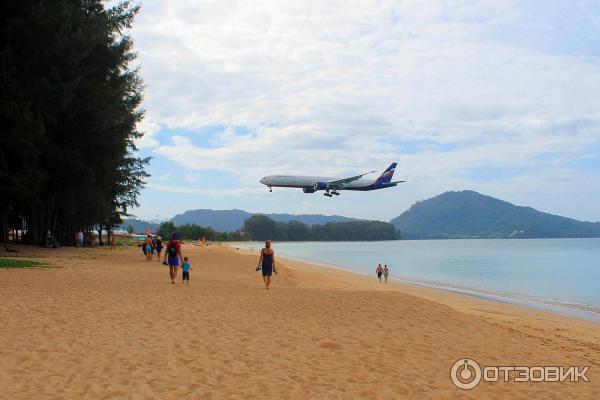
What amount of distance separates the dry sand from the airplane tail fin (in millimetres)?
66466

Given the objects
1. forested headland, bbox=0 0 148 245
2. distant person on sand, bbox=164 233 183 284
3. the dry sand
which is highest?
forested headland, bbox=0 0 148 245

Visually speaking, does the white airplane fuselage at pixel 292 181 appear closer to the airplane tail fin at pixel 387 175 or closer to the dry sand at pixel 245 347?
the airplane tail fin at pixel 387 175

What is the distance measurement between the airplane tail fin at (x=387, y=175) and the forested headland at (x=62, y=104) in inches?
1960

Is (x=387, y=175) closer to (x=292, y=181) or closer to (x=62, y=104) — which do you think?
(x=292, y=181)

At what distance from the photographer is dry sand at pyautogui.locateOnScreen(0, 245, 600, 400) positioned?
22.6ft

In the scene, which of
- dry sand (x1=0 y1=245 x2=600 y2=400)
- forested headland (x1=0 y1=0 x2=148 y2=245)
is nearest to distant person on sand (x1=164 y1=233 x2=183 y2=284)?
dry sand (x1=0 y1=245 x2=600 y2=400)

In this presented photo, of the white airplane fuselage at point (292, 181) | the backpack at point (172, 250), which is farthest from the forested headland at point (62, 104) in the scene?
the white airplane fuselage at point (292, 181)

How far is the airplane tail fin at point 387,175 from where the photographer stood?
8128cm

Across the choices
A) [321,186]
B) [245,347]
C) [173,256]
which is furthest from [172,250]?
[321,186]

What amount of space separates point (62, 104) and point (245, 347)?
784 inches

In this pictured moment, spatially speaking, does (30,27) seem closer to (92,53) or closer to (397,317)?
(92,53)

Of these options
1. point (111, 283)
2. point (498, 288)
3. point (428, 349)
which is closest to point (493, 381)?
point (428, 349)

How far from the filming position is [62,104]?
81.1 ft

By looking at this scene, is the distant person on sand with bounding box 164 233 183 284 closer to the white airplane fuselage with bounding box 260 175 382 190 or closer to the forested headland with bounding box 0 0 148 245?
the forested headland with bounding box 0 0 148 245
